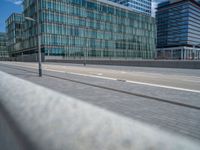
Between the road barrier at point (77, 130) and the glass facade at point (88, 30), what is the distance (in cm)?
6407

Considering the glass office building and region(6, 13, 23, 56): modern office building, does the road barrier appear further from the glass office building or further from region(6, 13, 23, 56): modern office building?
the glass office building

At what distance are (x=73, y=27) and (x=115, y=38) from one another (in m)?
21.7

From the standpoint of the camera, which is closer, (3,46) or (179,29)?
(179,29)

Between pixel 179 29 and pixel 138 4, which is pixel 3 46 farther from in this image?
pixel 179 29

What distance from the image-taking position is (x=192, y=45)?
372 feet

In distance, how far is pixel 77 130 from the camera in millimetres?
1155

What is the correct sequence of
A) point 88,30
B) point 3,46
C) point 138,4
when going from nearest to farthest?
point 88,30
point 3,46
point 138,4

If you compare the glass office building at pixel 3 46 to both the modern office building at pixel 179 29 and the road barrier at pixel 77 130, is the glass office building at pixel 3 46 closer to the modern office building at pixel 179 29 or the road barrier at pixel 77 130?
the modern office building at pixel 179 29

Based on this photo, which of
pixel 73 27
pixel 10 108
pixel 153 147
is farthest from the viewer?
pixel 73 27

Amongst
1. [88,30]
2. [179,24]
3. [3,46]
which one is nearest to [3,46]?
[3,46]

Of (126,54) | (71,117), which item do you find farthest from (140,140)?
(126,54)

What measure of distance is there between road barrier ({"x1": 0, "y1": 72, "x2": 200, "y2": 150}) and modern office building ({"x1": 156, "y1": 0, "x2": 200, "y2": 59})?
108449 mm

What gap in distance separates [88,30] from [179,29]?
6728 cm

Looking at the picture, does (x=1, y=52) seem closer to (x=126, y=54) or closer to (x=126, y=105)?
(x=126, y=54)
